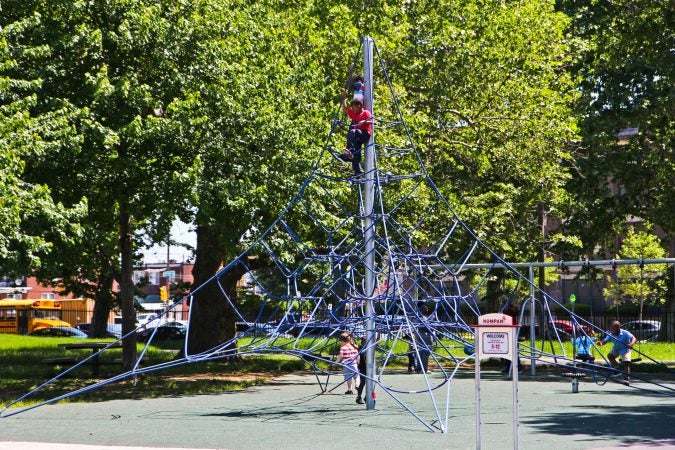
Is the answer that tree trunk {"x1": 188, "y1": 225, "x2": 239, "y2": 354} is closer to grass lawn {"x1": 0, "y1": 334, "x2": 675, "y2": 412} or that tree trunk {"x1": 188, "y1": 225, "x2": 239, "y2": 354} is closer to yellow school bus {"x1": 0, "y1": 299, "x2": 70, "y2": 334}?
grass lawn {"x1": 0, "y1": 334, "x2": 675, "y2": 412}

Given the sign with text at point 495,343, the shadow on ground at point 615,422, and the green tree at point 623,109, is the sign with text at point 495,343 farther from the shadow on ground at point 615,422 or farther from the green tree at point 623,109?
the green tree at point 623,109

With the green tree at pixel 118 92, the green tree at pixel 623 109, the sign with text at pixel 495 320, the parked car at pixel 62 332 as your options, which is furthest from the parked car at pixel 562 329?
the parked car at pixel 62 332

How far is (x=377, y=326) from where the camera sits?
18312 mm

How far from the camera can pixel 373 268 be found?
1725 cm

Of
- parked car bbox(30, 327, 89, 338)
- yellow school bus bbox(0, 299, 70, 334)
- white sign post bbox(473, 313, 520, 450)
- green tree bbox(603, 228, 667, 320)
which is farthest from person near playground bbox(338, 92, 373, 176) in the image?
yellow school bus bbox(0, 299, 70, 334)

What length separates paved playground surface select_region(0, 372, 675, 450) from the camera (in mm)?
13195

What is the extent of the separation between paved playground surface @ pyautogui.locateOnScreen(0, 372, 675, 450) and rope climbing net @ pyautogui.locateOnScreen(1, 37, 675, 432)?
58 cm

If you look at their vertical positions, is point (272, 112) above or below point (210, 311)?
above

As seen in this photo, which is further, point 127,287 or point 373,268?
point 127,287

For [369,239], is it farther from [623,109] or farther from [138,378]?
[623,109]

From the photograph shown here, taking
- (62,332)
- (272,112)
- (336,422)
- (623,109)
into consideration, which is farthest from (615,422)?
(62,332)

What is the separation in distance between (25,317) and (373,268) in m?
47.5

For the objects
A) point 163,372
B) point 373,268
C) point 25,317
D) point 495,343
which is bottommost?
point 163,372

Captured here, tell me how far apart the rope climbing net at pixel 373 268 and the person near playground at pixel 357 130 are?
24cm
